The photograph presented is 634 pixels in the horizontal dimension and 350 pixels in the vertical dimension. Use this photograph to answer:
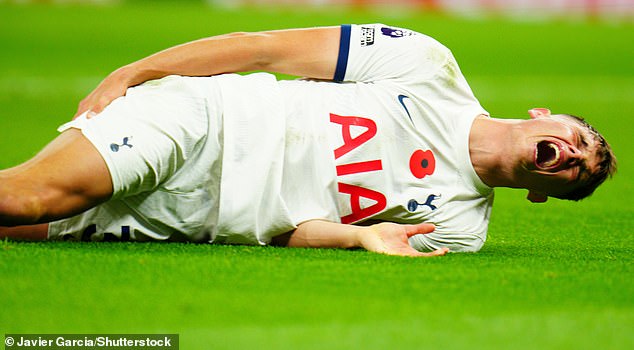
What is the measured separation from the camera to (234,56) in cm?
401

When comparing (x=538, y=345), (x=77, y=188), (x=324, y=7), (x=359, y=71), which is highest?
(x=324, y=7)

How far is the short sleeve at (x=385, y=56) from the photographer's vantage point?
407 centimetres

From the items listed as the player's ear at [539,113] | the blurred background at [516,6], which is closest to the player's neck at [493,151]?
the player's ear at [539,113]

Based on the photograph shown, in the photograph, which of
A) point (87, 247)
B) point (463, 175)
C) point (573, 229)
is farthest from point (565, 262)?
point (87, 247)

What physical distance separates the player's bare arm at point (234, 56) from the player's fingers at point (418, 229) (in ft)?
2.28

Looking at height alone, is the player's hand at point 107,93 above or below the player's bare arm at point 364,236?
above

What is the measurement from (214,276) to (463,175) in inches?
43.0

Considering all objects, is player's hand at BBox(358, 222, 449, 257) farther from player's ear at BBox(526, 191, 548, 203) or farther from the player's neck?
player's ear at BBox(526, 191, 548, 203)

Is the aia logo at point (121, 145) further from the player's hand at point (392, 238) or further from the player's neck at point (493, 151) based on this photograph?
the player's neck at point (493, 151)

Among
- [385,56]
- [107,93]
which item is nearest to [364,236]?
[385,56]

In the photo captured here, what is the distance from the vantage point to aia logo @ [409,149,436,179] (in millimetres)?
3998

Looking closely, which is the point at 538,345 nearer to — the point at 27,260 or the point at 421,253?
the point at 421,253

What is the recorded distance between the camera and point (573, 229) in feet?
16.0

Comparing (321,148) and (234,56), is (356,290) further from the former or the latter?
(234,56)
